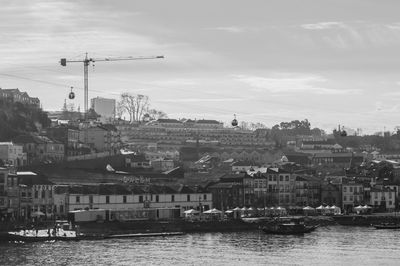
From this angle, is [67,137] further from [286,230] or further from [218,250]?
[218,250]

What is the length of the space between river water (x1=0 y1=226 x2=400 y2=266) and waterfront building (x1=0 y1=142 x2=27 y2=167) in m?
45.1

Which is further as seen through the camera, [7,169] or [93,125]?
[93,125]

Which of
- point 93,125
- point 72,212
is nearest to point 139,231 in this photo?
point 72,212

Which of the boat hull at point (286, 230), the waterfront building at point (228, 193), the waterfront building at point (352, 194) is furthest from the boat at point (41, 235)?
the waterfront building at point (352, 194)

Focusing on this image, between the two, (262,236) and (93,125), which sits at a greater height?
(93,125)

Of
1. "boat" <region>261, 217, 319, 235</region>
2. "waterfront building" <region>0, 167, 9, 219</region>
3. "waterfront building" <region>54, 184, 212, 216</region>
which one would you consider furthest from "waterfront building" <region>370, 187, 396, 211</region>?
"waterfront building" <region>0, 167, 9, 219</region>

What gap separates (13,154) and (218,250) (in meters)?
61.7

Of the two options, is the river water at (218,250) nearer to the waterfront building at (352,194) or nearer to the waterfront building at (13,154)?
the waterfront building at (352,194)

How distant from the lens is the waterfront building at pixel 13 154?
424 ft

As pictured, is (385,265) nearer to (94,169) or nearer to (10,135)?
(94,169)

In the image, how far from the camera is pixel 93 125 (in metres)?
164

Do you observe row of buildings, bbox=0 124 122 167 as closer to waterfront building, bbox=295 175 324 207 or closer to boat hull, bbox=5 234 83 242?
waterfront building, bbox=295 175 324 207

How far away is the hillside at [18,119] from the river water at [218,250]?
190 ft

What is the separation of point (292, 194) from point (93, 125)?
156 feet
